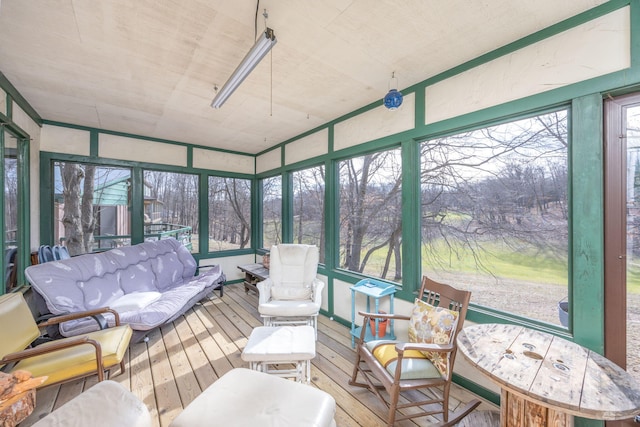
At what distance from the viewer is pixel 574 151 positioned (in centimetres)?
164

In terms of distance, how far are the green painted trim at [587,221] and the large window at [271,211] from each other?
3.95 metres

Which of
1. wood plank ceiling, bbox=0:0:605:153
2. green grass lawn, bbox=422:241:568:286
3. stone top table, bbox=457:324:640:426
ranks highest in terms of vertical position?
wood plank ceiling, bbox=0:0:605:153

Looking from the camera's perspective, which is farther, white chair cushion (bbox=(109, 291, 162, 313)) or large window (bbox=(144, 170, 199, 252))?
large window (bbox=(144, 170, 199, 252))

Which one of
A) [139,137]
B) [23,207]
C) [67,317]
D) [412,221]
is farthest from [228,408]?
[139,137]

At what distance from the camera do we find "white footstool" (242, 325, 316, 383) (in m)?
1.78

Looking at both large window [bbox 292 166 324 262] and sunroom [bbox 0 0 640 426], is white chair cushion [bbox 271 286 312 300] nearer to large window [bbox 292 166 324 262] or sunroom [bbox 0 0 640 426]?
sunroom [bbox 0 0 640 426]

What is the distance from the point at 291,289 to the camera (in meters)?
3.11

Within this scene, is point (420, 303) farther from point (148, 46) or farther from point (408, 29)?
point (148, 46)

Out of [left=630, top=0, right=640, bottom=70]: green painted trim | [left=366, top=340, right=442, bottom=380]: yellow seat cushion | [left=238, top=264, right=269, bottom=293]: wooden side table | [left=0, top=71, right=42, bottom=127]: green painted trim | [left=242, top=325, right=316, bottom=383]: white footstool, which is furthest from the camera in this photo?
[left=238, top=264, right=269, bottom=293]: wooden side table

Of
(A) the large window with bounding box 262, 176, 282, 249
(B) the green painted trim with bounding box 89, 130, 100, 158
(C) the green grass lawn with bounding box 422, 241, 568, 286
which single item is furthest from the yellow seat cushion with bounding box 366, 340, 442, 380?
(B) the green painted trim with bounding box 89, 130, 100, 158

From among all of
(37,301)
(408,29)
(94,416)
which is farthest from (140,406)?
(408,29)

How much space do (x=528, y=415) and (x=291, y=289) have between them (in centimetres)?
232

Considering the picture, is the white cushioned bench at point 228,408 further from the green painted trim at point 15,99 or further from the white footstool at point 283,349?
the green painted trim at point 15,99

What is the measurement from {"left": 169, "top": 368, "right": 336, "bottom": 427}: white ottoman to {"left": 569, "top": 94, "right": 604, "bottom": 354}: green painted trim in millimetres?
1710
